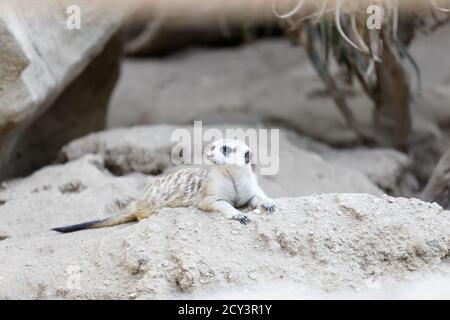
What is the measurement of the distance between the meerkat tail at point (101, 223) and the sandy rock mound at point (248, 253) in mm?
306

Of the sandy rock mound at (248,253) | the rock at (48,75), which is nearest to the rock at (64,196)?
the rock at (48,75)

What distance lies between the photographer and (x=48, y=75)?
14.4 ft

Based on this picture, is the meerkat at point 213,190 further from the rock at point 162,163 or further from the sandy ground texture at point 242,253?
the rock at point 162,163

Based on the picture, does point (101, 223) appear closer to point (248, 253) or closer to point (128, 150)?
point (248, 253)

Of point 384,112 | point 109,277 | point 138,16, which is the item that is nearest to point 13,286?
point 109,277

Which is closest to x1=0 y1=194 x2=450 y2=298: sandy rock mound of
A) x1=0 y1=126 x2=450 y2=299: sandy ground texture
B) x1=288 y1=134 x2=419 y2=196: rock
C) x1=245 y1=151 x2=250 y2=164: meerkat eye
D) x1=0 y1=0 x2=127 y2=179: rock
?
x1=0 y1=126 x2=450 y2=299: sandy ground texture

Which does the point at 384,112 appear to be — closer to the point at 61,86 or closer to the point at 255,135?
the point at 255,135

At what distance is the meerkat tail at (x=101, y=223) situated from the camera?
378 centimetres

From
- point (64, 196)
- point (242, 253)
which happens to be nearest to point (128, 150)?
point (64, 196)

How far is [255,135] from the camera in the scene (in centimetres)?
548

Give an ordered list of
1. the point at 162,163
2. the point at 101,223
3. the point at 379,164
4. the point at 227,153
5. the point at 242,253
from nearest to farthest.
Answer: the point at 242,253 → the point at 227,153 → the point at 101,223 → the point at 162,163 → the point at 379,164

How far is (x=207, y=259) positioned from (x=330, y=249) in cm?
46

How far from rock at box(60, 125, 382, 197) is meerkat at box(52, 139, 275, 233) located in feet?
3.54

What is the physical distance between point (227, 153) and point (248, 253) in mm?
477
